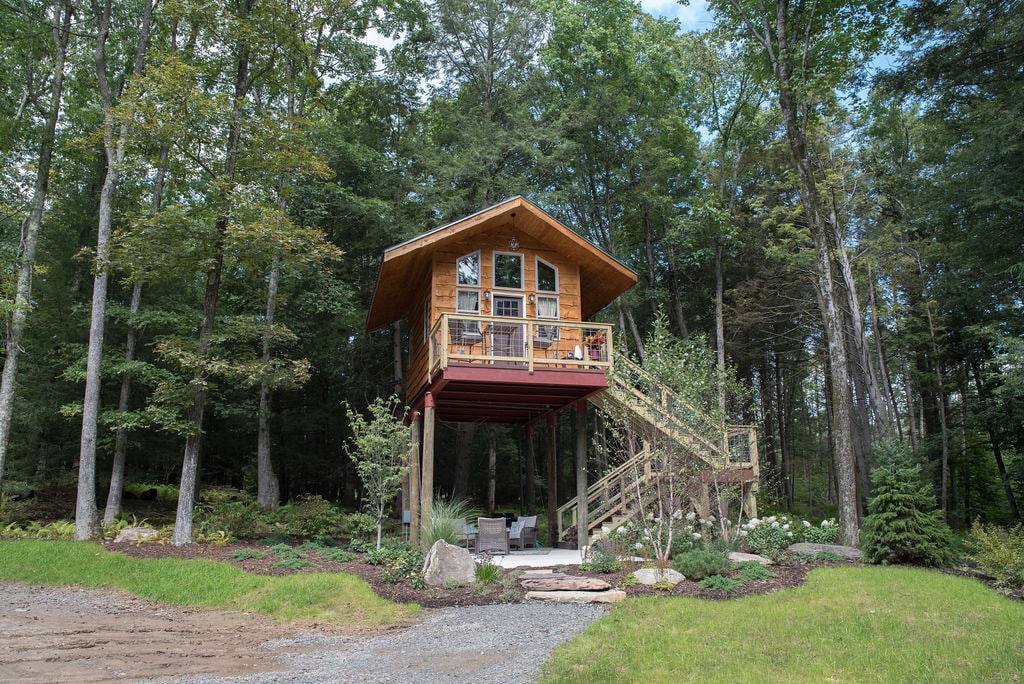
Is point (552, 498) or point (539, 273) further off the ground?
point (539, 273)

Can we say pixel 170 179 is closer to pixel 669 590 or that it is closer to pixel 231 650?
pixel 231 650

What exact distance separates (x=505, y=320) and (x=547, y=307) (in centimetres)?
235

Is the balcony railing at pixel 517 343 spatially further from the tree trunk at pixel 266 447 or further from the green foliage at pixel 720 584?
the tree trunk at pixel 266 447

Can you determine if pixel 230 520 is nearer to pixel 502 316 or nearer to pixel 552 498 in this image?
pixel 552 498

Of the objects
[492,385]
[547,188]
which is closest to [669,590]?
[492,385]

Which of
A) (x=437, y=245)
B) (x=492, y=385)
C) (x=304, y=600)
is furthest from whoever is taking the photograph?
(x=437, y=245)

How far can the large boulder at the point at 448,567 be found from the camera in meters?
10.1

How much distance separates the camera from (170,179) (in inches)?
739

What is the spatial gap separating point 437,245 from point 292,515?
7.61m

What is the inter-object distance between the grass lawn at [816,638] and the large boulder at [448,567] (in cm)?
269

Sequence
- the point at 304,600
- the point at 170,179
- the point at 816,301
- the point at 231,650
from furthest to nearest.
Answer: the point at 816,301
the point at 170,179
the point at 304,600
the point at 231,650

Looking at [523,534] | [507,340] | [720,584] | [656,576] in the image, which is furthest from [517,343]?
[720,584]

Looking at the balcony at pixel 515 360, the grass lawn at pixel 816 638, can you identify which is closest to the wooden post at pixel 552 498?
the balcony at pixel 515 360

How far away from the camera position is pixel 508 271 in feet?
48.0
